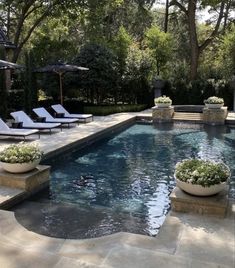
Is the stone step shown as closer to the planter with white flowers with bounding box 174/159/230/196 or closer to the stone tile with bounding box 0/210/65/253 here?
the stone tile with bounding box 0/210/65/253

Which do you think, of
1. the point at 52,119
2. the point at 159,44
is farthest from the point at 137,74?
the point at 52,119

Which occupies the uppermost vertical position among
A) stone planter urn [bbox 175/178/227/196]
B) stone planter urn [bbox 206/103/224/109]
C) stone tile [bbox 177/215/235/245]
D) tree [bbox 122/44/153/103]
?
tree [bbox 122/44/153/103]

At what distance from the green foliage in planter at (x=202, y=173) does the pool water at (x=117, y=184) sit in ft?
2.80

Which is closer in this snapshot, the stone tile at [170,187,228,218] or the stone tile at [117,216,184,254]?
the stone tile at [117,216,184,254]

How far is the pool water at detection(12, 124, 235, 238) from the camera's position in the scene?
→ 5.16 meters

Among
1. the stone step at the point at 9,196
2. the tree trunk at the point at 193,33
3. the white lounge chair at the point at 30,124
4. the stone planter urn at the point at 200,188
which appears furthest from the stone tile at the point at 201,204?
the tree trunk at the point at 193,33

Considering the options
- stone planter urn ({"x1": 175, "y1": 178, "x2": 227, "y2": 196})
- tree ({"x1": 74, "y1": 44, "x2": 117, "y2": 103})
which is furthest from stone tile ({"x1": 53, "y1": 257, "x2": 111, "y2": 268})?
tree ({"x1": 74, "y1": 44, "x2": 117, "y2": 103})

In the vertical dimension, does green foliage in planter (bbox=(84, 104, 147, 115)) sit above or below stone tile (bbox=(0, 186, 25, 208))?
above

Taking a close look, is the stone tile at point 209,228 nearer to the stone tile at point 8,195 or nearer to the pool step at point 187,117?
the stone tile at point 8,195

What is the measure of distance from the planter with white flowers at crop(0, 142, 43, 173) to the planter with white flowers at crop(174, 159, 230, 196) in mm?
2577

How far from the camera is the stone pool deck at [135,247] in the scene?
372 centimetres

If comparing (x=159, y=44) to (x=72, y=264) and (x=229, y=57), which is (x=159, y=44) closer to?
(x=229, y=57)

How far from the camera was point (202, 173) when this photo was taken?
16.4 ft

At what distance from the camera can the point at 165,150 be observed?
10.2 metres
